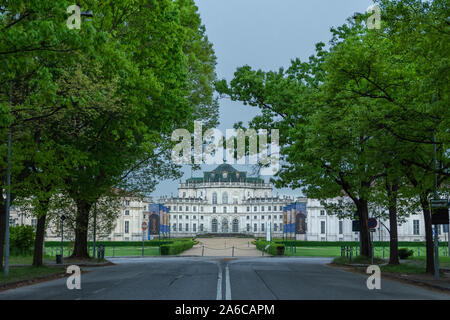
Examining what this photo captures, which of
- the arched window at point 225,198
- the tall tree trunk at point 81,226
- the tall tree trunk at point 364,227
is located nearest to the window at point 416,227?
the arched window at point 225,198

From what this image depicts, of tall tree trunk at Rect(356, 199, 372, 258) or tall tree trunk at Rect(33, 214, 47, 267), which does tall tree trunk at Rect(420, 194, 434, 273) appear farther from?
tall tree trunk at Rect(33, 214, 47, 267)

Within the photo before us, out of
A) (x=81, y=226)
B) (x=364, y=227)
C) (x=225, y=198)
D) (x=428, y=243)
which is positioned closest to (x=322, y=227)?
(x=225, y=198)

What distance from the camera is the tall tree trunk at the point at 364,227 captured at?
101 feet

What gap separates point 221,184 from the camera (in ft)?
579

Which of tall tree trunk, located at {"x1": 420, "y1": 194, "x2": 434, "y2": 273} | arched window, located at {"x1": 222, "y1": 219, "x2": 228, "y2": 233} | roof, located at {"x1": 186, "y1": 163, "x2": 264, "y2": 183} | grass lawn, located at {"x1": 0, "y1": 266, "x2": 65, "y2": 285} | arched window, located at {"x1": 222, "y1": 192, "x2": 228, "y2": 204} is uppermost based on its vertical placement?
roof, located at {"x1": 186, "y1": 163, "x2": 264, "y2": 183}

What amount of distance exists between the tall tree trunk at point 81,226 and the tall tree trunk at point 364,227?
56.2ft

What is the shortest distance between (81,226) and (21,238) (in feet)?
36.3

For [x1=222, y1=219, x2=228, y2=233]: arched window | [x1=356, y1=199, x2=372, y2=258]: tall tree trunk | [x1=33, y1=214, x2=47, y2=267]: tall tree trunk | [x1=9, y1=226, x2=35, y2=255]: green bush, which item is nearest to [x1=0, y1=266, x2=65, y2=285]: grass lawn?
[x1=33, y1=214, x2=47, y2=267]: tall tree trunk

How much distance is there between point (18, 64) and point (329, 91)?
1225 cm

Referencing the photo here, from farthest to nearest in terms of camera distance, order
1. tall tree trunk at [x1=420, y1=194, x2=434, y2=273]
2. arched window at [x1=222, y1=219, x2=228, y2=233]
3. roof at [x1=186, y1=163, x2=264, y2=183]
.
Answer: roof at [x1=186, y1=163, x2=264, y2=183], arched window at [x1=222, y1=219, x2=228, y2=233], tall tree trunk at [x1=420, y1=194, x2=434, y2=273]

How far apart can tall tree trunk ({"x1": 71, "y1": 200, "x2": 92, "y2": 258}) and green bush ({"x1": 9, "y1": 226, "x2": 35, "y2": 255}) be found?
786 cm

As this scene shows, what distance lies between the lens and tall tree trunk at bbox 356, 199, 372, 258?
101ft

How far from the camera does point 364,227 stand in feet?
102
